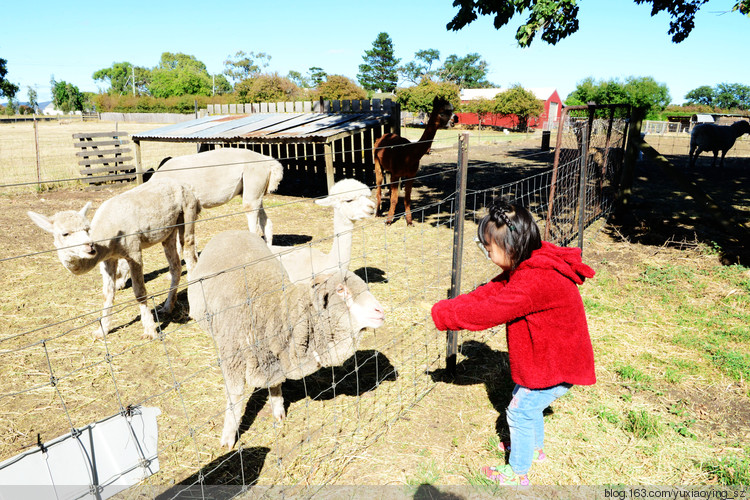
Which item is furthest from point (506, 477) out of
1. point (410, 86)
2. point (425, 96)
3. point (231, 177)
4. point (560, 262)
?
point (410, 86)

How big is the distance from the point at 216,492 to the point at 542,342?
2313 millimetres

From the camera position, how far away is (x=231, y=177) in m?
7.32

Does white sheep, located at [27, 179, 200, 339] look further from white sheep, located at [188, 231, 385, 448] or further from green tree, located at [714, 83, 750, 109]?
green tree, located at [714, 83, 750, 109]

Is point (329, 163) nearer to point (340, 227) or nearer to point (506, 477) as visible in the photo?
point (340, 227)

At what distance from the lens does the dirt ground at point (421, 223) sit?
10.9 ft

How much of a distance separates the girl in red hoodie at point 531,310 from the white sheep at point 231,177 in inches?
205

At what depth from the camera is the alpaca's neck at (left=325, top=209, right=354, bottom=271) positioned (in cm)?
462

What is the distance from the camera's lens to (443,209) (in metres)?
11.1

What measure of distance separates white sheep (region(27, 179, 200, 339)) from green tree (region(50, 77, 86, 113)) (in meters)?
99.0

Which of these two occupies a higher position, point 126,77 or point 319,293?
point 126,77

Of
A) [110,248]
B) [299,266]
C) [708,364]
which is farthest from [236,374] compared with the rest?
[708,364]

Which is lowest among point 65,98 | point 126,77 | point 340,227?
point 340,227

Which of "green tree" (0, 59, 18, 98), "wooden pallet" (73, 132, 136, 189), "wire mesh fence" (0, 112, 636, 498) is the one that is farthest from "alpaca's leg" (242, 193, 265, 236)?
"green tree" (0, 59, 18, 98)

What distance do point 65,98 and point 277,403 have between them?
4088 inches
